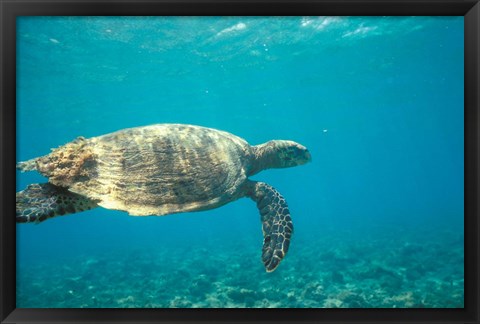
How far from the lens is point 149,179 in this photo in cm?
476

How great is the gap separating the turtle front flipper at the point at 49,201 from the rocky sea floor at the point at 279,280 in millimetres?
2837

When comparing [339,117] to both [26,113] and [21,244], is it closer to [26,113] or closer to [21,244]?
[26,113]

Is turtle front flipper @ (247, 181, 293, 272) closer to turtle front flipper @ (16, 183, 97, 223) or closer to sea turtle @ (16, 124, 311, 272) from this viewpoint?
sea turtle @ (16, 124, 311, 272)

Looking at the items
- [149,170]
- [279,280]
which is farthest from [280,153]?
[279,280]

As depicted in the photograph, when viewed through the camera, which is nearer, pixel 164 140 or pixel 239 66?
pixel 164 140

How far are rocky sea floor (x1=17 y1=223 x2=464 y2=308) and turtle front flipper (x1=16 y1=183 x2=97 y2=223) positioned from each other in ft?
9.31

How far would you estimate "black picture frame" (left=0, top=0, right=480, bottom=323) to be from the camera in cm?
343

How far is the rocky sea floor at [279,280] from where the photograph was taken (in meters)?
7.84

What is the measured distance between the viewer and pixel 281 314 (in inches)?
139
